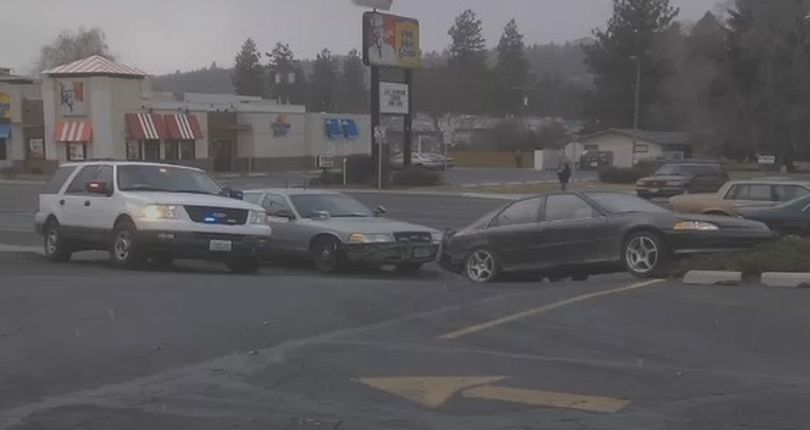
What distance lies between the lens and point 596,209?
14734 millimetres

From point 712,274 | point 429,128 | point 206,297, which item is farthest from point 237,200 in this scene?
point 429,128

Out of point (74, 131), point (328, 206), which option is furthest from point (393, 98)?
point (328, 206)

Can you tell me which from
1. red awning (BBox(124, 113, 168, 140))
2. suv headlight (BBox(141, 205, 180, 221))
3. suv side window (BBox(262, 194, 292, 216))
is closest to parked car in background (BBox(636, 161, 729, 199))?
suv side window (BBox(262, 194, 292, 216))

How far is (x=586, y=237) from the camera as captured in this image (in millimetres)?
14594

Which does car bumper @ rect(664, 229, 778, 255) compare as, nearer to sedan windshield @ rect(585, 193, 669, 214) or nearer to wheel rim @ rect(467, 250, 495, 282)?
sedan windshield @ rect(585, 193, 669, 214)

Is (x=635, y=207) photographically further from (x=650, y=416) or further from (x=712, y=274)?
(x=650, y=416)

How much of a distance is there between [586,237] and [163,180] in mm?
6656

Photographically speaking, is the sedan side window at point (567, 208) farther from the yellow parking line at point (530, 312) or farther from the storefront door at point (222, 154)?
the storefront door at point (222, 154)

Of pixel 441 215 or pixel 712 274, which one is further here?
pixel 441 215

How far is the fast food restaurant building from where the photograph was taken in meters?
66.1

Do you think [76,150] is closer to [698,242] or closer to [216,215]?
[216,215]

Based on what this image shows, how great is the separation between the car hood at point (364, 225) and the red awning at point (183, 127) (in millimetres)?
53842

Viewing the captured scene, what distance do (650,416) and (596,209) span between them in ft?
27.3

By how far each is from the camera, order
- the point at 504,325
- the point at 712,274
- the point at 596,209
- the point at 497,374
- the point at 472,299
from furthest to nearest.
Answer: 1. the point at 596,209
2. the point at 712,274
3. the point at 472,299
4. the point at 504,325
5. the point at 497,374
